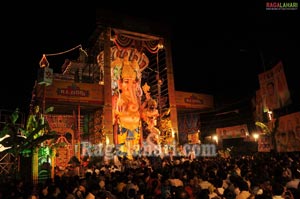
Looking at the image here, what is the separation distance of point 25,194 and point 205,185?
4454 millimetres

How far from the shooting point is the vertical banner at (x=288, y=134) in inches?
563

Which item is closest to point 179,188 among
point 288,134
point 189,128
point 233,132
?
point 288,134

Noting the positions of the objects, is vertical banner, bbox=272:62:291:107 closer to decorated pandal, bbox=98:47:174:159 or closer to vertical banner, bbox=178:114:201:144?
decorated pandal, bbox=98:47:174:159

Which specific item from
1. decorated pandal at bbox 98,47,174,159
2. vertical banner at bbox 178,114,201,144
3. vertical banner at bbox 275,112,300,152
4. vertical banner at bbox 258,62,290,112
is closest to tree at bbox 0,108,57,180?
decorated pandal at bbox 98,47,174,159

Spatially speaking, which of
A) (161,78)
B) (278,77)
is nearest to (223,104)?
(161,78)

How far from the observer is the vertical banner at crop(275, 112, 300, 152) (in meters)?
14.3

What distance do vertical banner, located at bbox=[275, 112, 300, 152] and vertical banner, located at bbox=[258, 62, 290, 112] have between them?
0.89m

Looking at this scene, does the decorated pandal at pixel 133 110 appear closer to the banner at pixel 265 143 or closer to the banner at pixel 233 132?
the banner at pixel 265 143

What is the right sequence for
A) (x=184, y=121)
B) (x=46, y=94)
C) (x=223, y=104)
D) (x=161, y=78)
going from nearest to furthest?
1. (x=46, y=94)
2. (x=161, y=78)
3. (x=184, y=121)
4. (x=223, y=104)

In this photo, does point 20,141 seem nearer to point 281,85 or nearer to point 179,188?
point 179,188

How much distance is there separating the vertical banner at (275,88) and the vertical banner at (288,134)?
89 cm

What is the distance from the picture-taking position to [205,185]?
6.52 metres

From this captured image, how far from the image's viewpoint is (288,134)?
50.2ft

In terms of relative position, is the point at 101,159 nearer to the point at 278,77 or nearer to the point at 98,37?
the point at 98,37
